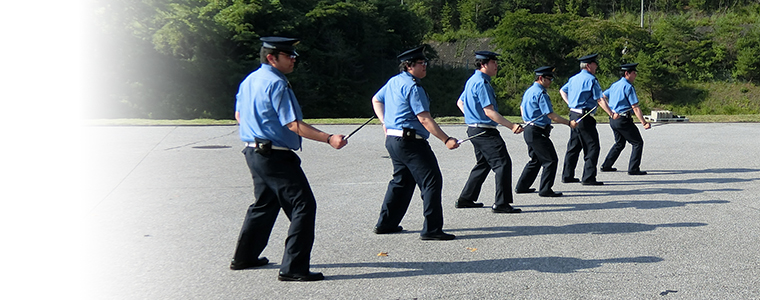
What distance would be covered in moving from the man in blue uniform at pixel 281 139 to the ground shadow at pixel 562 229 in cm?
195

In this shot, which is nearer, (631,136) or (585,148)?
(585,148)

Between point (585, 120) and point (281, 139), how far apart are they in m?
6.33

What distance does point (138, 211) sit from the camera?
7.89 meters

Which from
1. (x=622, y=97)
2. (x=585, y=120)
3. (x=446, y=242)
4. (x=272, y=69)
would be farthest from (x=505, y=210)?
(x=622, y=97)

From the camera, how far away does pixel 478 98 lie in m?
7.62

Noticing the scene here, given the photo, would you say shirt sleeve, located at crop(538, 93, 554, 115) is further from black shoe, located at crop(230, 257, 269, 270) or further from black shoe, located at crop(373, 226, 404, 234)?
black shoe, located at crop(230, 257, 269, 270)

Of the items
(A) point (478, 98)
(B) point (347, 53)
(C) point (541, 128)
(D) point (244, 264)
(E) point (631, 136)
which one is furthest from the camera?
(B) point (347, 53)

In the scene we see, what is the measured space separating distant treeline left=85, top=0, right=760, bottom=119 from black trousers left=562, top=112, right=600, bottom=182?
31.5 metres

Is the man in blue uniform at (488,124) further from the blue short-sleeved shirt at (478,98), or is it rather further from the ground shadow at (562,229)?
the ground shadow at (562,229)

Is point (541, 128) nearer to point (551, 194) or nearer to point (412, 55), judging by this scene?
point (551, 194)

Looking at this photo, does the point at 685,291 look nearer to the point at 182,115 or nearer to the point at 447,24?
the point at 182,115

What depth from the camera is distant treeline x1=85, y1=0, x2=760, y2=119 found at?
126 ft

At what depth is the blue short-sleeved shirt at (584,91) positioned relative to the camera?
10.1m

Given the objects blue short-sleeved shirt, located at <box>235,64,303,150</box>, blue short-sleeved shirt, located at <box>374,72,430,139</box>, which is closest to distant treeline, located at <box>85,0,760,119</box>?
blue short-sleeved shirt, located at <box>374,72,430,139</box>
